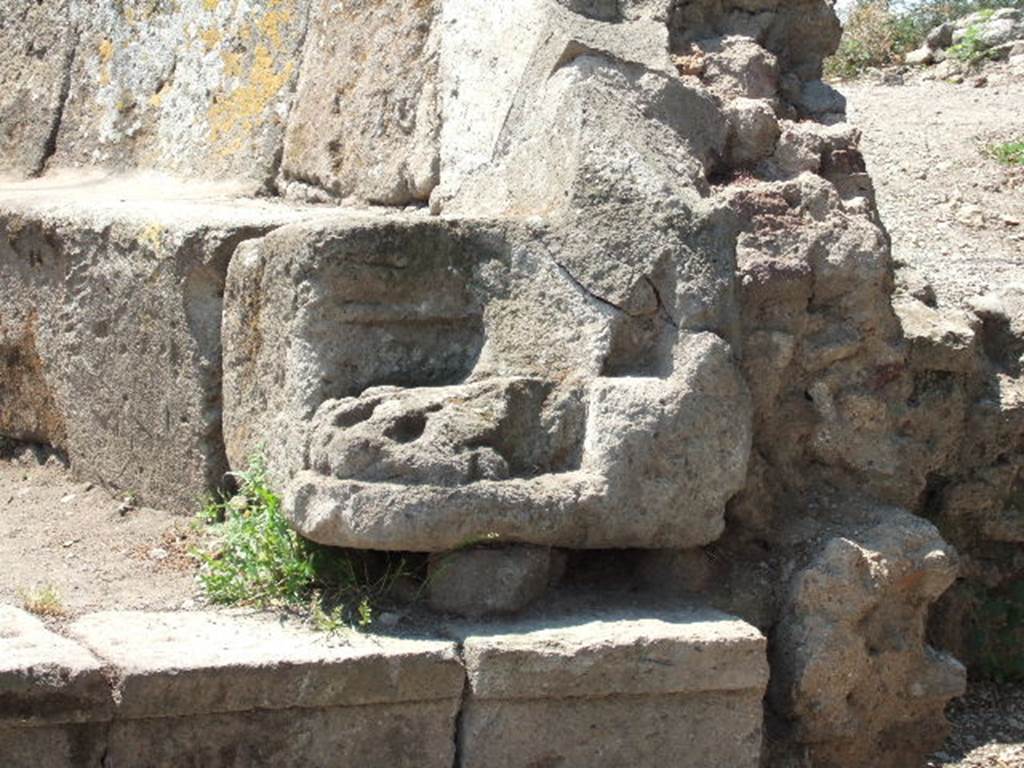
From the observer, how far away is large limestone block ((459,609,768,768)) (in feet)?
11.5

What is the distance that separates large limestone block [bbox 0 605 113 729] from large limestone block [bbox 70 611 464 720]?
4cm

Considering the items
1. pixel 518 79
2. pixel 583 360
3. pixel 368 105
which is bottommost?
pixel 583 360

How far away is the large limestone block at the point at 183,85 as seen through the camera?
530 centimetres

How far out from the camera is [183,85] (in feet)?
18.3

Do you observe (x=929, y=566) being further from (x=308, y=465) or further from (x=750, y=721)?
(x=308, y=465)

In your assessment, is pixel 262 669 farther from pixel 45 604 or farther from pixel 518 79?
pixel 518 79

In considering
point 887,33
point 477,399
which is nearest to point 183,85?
point 477,399

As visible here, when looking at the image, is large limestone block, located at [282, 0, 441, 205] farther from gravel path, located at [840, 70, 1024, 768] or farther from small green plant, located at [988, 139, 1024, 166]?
small green plant, located at [988, 139, 1024, 166]

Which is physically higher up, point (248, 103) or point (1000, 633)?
point (248, 103)

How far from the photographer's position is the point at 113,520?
183 inches

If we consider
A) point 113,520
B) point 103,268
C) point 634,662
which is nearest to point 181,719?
point 634,662

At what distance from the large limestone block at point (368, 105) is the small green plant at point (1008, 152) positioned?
2797 mm

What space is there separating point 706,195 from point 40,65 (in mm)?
2816

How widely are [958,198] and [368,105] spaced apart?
2.34 meters
